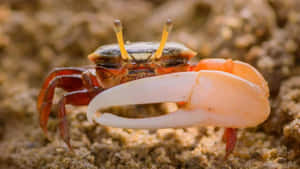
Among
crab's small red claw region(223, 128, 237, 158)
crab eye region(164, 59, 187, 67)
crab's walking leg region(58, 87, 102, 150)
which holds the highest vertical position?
crab eye region(164, 59, 187, 67)

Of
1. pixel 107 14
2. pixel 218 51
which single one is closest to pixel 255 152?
pixel 218 51

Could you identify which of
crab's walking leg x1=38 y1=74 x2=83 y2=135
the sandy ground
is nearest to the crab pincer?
the sandy ground

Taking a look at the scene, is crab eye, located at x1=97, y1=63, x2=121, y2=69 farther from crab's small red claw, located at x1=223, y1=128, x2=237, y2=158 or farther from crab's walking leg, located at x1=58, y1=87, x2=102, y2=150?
crab's small red claw, located at x1=223, y1=128, x2=237, y2=158

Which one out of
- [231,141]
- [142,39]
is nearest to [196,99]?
[231,141]

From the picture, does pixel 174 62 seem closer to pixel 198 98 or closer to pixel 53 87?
pixel 198 98

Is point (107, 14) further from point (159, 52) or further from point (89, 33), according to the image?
point (159, 52)
